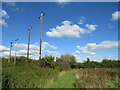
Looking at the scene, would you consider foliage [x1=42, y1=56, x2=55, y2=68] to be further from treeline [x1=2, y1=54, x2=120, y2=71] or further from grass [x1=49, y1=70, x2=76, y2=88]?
grass [x1=49, y1=70, x2=76, y2=88]

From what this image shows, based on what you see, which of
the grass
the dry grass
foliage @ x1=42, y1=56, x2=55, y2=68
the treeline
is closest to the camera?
the dry grass

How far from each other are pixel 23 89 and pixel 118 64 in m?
32.7

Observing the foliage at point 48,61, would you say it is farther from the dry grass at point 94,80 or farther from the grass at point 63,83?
the grass at point 63,83

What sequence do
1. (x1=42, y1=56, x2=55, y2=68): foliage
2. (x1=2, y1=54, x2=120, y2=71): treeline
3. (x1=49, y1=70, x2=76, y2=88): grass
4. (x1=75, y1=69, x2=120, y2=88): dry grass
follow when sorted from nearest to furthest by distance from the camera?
(x1=75, y1=69, x2=120, y2=88): dry grass → (x1=49, y1=70, x2=76, y2=88): grass → (x1=42, y1=56, x2=55, y2=68): foliage → (x1=2, y1=54, x2=120, y2=71): treeline

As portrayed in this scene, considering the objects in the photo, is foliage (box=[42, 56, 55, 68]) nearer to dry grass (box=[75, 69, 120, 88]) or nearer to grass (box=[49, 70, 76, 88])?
dry grass (box=[75, 69, 120, 88])

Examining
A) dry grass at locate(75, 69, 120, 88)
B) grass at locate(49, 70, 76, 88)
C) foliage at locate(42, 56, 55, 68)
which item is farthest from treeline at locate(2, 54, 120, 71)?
grass at locate(49, 70, 76, 88)

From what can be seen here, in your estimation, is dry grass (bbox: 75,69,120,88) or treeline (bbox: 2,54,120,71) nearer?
dry grass (bbox: 75,69,120,88)

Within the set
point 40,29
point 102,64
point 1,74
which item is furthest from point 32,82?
point 102,64

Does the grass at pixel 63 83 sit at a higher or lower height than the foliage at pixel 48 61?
lower

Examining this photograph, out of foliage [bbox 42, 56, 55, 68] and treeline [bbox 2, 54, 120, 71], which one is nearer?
foliage [bbox 42, 56, 55, 68]

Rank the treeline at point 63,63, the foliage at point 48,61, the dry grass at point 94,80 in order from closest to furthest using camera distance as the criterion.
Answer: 1. the dry grass at point 94,80
2. the foliage at point 48,61
3. the treeline at point 63,63

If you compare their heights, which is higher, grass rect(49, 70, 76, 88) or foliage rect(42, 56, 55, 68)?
foliage rect(42, 56, 55, 68)

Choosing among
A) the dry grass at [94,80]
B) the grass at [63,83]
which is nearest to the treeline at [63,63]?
the dry grass at [94,80]

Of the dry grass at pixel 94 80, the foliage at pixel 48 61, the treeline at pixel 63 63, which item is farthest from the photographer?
the treeline at pixel 63 63
